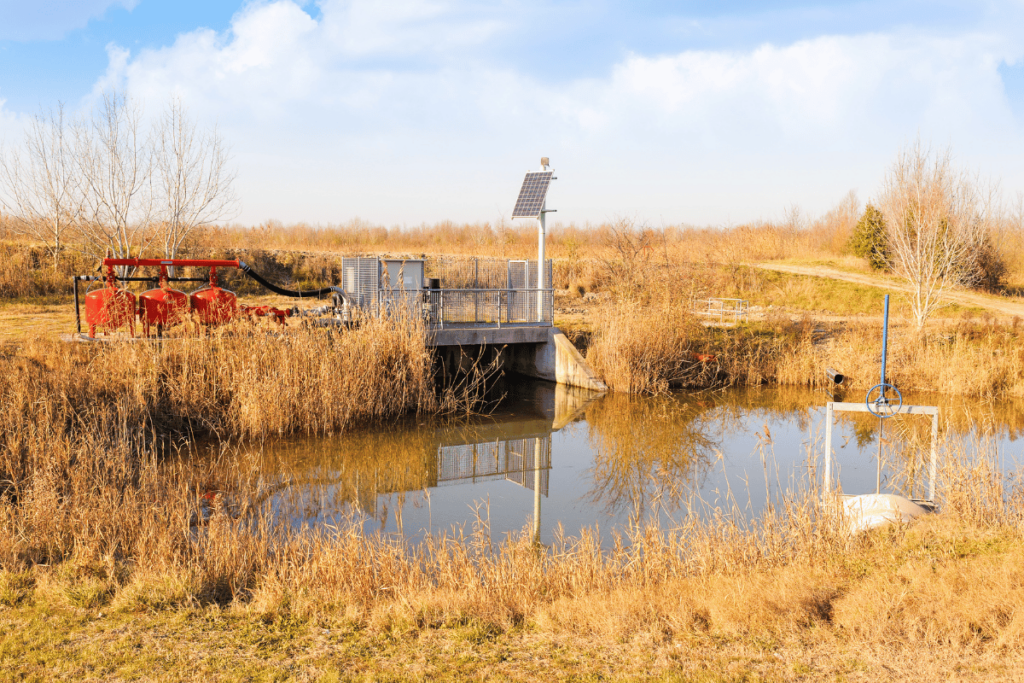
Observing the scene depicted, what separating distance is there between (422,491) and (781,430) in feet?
22.9

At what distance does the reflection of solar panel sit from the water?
409 cm

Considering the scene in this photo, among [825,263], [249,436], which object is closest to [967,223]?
[825,263]

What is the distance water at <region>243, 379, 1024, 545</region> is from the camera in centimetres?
851

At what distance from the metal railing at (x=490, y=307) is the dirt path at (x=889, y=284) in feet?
45.6

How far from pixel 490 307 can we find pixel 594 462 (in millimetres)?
6629

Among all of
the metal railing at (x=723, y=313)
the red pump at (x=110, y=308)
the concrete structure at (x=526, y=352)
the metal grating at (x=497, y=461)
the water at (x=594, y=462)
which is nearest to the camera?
the water at (x=594, y=462)

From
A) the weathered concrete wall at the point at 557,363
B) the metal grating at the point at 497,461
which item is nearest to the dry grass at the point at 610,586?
the metal grating at the point at 497,461

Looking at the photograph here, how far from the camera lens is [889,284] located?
2791 cm

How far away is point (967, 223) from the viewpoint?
67.6 feet

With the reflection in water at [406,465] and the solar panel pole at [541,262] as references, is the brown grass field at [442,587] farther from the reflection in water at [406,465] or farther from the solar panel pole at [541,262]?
the solar panel pole at [541,262]

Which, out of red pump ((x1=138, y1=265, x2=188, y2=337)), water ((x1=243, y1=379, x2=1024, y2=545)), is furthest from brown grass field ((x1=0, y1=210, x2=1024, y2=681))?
red pump ((x1=138, y1=265, x2=188, y2=337))

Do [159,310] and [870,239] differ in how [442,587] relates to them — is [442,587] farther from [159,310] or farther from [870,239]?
[870,239]

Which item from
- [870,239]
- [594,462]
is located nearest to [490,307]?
[594,462]

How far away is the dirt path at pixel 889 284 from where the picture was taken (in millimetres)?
25731
